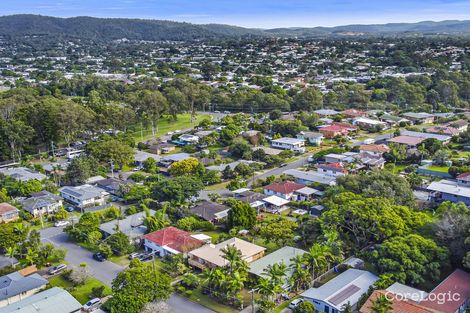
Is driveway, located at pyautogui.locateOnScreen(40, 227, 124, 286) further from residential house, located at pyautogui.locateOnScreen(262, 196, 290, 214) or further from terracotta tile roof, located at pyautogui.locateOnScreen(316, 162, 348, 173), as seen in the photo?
terracotta tile roof, located at pyautogui.locateOnScreen(316, 162, 348, 173)

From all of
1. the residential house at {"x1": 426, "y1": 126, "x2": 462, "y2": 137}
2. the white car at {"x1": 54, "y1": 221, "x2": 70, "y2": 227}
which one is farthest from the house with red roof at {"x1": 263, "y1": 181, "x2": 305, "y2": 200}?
the residential house at {"x1": 426, "y1": 126, "x2": 462, "y2": 137}

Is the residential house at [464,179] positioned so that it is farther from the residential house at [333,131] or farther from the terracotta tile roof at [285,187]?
the residential house at [333,131]

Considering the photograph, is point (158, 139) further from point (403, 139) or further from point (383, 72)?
point (383, 72)

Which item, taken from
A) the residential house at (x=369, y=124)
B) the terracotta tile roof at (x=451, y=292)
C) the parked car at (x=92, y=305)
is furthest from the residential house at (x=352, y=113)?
the parked car at (x=92, y=305)

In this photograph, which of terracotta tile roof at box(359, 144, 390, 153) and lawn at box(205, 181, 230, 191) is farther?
terracotta tile roof at box(359, 144, 390, 153)

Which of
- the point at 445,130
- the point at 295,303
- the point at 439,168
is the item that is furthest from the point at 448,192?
the point at 445,130

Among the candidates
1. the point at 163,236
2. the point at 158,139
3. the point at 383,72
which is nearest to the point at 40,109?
the point at 158,139

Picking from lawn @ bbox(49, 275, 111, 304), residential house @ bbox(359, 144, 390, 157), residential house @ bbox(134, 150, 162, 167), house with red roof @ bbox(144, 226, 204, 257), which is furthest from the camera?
residential house @ bbox(134, 150, 162, 167)

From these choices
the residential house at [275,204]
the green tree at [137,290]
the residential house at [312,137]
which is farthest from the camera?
the residential house at [312,137]
